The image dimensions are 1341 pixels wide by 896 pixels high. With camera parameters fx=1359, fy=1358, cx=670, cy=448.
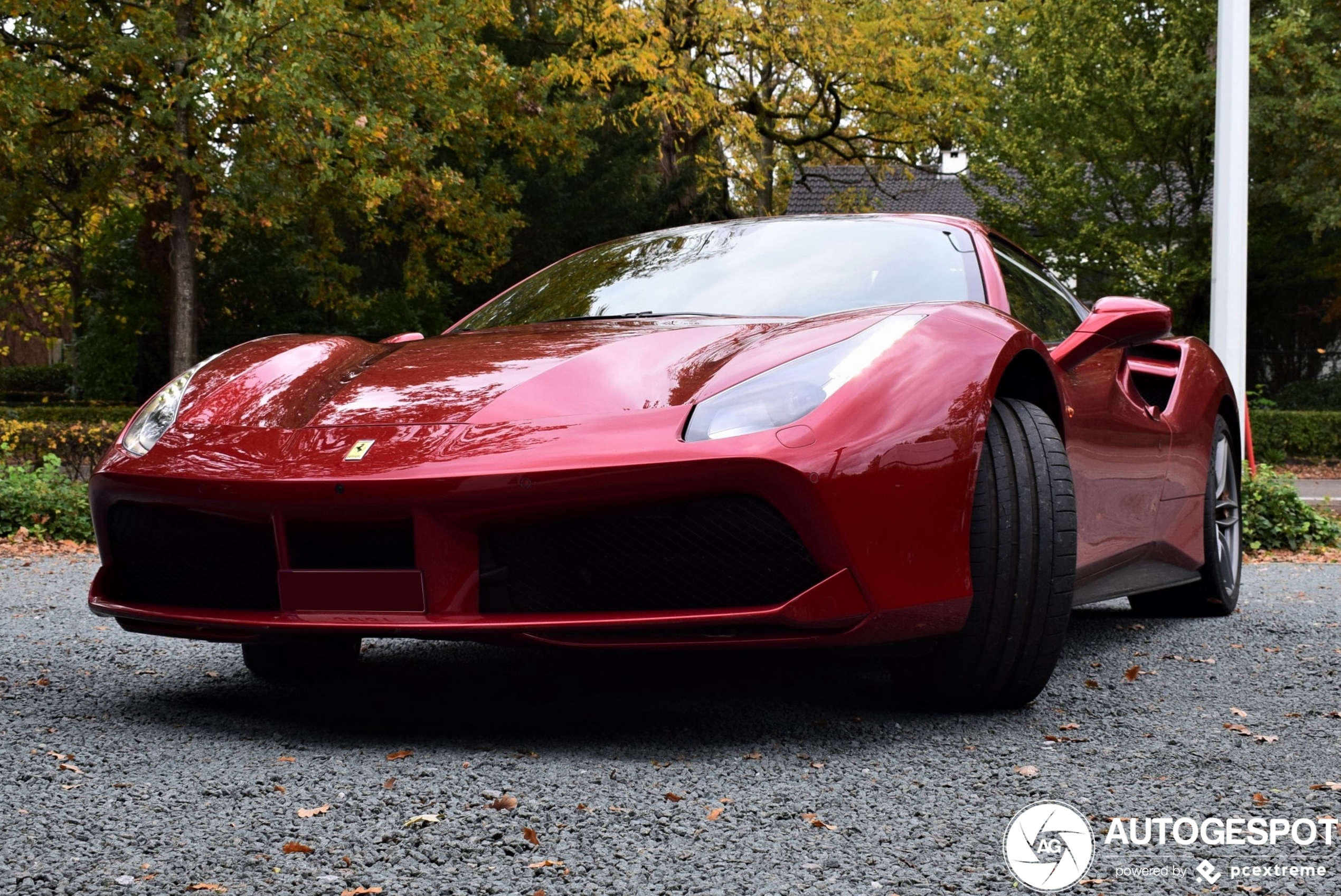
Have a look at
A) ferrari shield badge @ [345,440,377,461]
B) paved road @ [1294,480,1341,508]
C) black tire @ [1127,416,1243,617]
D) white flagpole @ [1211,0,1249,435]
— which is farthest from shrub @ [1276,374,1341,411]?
ferrari shield badge @ [345,440,377,461]

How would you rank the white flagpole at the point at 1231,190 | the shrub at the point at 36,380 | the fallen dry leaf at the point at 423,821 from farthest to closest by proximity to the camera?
the shrub at the point at 36,380, the white flagpole at the point at 1231,190, the fallen dry leaf at the point at 423,821

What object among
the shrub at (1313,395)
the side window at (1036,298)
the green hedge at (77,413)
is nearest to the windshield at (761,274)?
the side window at (1036,298)

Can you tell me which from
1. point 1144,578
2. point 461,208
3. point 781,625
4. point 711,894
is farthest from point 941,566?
point 461,208

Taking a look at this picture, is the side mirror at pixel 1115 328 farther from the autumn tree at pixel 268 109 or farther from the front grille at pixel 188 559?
the autumn tree at pixel 268 109

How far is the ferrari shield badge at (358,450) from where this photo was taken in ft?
8.84

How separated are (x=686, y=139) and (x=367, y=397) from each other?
19.5 metres

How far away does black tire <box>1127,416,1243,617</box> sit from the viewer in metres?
4.72

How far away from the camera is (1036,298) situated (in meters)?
3.99

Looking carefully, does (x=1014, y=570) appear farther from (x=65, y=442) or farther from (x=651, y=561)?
(x=65, y=442)

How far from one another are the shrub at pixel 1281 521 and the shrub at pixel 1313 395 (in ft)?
44.7

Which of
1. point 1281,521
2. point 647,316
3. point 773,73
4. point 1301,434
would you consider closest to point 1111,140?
point 1301,434

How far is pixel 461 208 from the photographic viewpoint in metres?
15.7

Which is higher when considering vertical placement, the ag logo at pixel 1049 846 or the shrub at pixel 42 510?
the ag logo at pixel 1049 846

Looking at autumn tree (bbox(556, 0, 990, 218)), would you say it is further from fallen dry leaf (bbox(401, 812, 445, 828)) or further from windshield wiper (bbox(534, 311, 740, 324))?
fallen dry leaf (bbox(401, 812, 445, 828))
